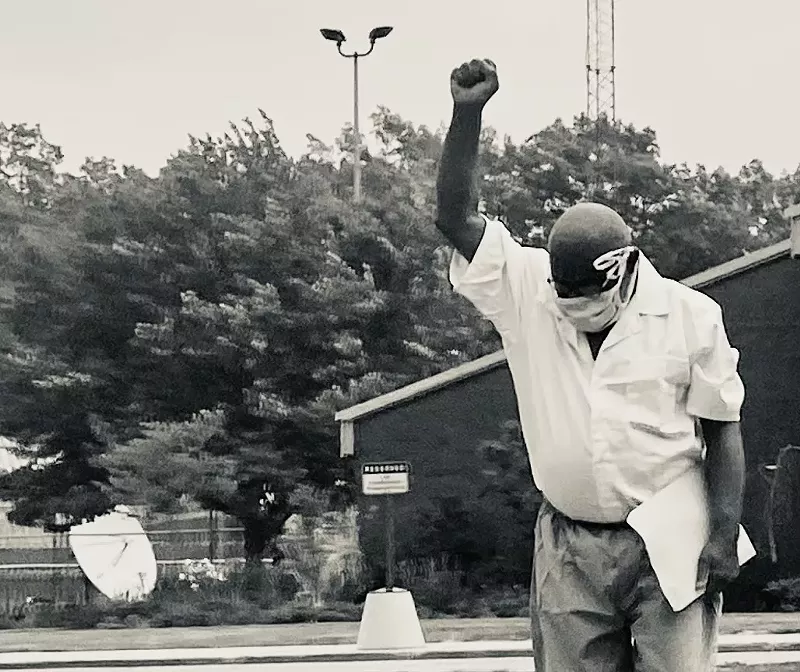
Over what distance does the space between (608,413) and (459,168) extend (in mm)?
628

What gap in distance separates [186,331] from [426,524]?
5.50 metres

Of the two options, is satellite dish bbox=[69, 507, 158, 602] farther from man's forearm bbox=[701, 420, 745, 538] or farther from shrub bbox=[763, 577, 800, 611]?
man's forearm bbox=[701, 420, 745, 538]

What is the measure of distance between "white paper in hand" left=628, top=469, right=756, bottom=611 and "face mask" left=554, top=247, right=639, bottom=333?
39cm

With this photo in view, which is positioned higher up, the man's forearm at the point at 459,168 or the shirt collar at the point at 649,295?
the man's forearm at the point at 459,168

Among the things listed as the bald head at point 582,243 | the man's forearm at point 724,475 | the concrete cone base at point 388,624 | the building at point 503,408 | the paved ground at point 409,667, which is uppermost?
the building at point 503,408

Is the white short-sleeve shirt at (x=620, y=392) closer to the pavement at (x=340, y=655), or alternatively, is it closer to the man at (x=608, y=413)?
the man at (x=608, y=413)

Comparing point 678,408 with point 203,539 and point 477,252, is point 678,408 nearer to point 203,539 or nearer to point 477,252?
point 477,252

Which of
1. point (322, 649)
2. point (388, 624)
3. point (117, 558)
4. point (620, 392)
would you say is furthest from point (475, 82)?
point (117, 558)

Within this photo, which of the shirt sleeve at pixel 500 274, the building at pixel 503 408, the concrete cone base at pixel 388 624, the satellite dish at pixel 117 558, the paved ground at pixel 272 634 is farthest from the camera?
the satellite dish at pixel 117 558

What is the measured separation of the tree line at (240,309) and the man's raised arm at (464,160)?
59.6 ft

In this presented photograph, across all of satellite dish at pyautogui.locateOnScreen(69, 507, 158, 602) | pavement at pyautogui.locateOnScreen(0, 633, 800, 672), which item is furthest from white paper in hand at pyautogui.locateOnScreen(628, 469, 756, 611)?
satellite dish at pyautogui.locateOnScreen(69, 507, 158, 602)

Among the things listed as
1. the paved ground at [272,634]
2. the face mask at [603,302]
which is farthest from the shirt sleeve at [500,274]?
the paved ground at [272,634]

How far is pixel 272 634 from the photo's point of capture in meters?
16.9

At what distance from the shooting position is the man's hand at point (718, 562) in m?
3.63
